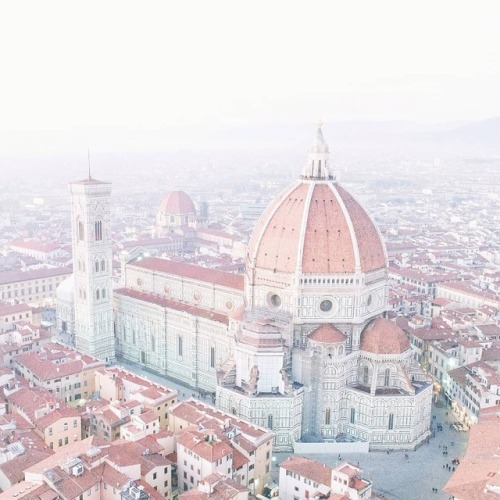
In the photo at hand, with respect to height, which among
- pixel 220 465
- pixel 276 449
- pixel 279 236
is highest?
pixel 279 236

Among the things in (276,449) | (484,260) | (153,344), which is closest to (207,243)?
(484,260)

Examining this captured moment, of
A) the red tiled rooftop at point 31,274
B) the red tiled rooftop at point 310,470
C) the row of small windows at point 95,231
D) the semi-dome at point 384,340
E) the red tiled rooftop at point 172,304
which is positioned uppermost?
the row of small windows at point 95,231

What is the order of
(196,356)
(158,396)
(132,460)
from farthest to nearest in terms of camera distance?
(196,356), (158,396), (132,460)

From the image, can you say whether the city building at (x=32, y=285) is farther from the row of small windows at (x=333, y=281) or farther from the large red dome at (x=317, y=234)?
the row of small windows at (x=333, y=281)

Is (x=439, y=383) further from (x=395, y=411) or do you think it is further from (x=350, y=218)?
(x=350, y=218)

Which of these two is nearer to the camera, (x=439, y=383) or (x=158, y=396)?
(x=158, y=396)

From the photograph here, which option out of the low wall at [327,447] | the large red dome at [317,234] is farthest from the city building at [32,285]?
the low wall at [327,447]
